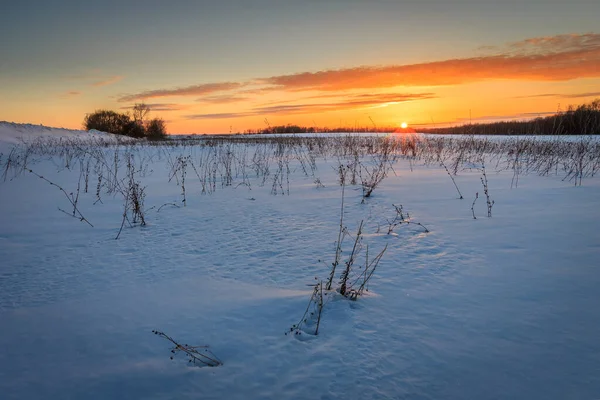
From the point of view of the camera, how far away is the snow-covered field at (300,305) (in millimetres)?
1545

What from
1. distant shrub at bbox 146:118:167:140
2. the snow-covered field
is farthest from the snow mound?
distant shrub at bbox 146:118:167:140

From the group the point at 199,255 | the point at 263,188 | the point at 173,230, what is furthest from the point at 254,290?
the point at 263,188

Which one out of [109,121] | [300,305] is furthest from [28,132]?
[109,121]

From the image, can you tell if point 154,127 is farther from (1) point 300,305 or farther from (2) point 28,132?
(1) point 300,305

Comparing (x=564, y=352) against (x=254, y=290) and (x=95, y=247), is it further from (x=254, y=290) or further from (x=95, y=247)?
(x=95, y=247)

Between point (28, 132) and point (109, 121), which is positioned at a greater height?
point (109, 121)

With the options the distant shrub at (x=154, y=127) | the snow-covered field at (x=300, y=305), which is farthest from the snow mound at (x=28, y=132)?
the distant shrub at (x=154, y=127)

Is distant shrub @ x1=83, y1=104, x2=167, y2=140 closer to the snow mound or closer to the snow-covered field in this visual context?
the snow mound

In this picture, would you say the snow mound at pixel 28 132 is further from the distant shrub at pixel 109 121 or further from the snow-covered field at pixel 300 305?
the distant shrub at pixel 109 121

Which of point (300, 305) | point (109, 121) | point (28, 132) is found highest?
point (109, 121)

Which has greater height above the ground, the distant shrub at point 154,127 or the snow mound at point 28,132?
the distant shrub at point 154,127

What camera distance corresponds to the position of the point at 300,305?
2.17m

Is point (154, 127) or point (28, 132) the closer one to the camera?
point (28, 132)

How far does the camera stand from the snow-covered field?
1.54 meters
